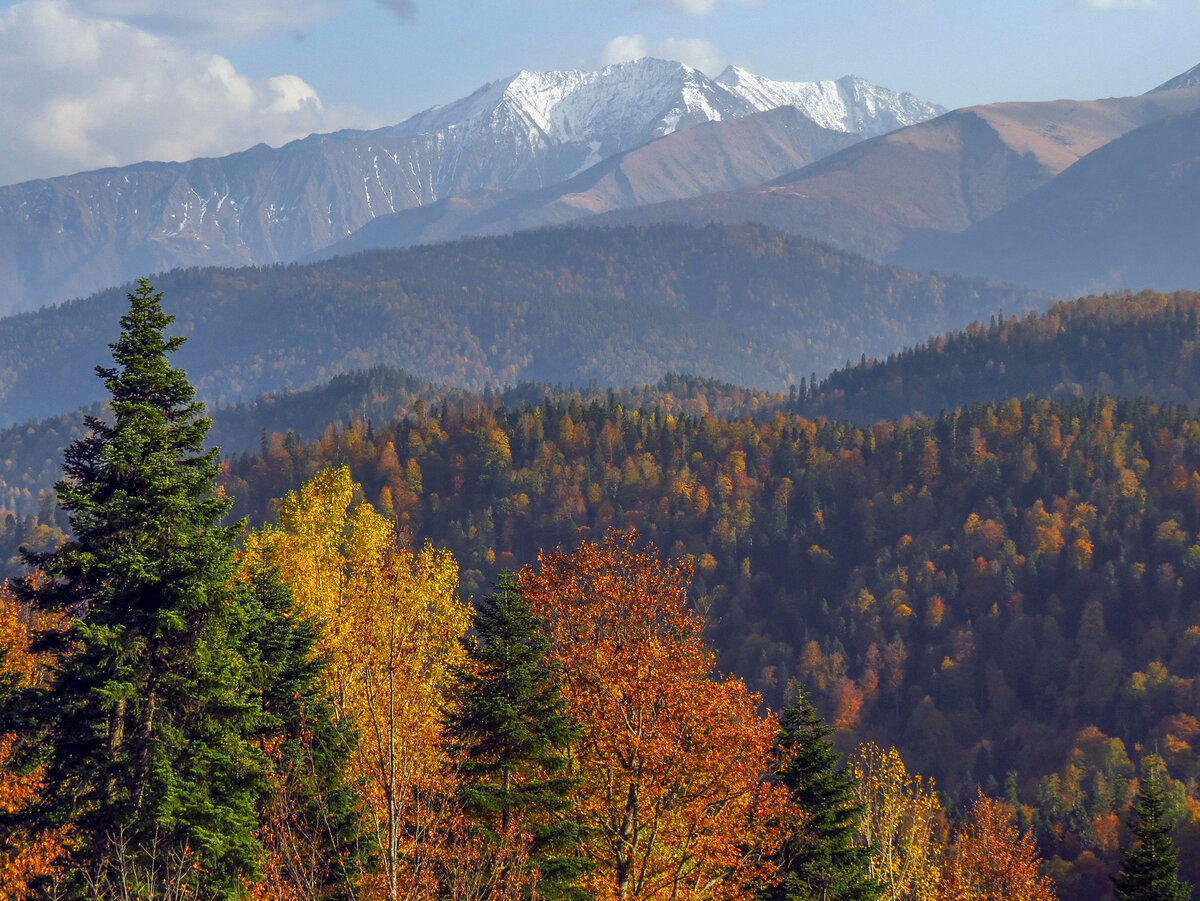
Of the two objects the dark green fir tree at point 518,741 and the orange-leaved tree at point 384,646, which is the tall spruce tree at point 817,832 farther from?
the orange-leaved tree at point 384,646

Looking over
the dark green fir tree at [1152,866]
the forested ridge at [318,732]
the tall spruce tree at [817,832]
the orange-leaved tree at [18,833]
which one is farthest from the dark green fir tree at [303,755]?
the dark green fir tree at [1152,866]

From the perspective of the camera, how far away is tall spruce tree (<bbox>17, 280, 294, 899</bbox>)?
3491cm

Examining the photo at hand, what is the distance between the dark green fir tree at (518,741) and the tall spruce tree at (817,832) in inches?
314

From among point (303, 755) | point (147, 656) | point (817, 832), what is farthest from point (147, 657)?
point (817, 832)

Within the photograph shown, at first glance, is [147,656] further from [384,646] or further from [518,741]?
[518,741]

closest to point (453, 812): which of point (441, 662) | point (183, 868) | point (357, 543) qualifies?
point (183, 868)

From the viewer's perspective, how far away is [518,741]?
130ft

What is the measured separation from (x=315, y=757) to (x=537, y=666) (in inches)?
290

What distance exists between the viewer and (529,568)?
39.8 metres

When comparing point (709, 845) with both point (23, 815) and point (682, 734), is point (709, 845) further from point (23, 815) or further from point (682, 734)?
point (23, 815)

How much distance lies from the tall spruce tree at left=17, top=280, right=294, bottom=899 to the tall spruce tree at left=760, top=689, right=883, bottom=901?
57.4 feet

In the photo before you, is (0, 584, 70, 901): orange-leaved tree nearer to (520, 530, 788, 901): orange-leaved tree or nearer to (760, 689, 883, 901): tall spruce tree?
(520, 530, 788, 901): orange-leaved tree

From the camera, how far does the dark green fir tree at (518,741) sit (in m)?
37.6

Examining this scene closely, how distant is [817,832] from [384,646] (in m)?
19.1
